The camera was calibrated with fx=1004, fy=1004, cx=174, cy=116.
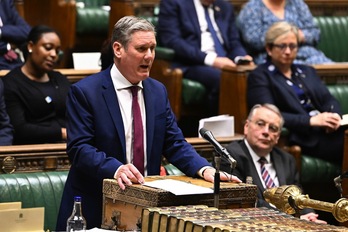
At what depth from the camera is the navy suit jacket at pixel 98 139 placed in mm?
3504

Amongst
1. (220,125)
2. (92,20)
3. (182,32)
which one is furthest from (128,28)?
(92,20)

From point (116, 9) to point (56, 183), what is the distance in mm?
2231

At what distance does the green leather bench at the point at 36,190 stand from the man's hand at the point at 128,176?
107cm

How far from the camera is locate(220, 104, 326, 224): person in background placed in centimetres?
487

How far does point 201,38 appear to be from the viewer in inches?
254

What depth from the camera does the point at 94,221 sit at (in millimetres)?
3617

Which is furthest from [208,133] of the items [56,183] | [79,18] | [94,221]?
[79,18]

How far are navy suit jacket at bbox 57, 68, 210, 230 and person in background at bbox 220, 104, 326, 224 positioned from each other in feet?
4.03

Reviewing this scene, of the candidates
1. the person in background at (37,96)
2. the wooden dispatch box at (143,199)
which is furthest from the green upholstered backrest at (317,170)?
the wooden dispatch box at (143,199)

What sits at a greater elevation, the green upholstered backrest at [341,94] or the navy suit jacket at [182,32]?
the navy suit jacket at [182,32]

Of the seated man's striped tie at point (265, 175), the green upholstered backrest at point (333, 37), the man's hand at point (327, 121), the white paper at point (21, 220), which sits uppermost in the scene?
the green upholstered backrest at point (333, 37)

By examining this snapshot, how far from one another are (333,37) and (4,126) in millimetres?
2941

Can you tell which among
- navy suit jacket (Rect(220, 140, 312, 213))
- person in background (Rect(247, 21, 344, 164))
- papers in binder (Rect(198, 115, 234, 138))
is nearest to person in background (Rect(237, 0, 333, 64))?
person in background (Rect(247, 21, 344, 164))

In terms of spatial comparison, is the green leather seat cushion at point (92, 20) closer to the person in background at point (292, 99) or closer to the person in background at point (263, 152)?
the person in background at point (292, 99)
